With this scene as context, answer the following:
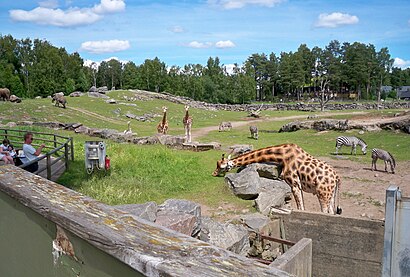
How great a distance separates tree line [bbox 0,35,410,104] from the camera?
56.0 metres

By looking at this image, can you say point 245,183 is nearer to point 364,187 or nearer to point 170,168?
point 170,168

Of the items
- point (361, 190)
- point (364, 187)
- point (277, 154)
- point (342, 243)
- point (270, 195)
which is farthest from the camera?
point (364, 187)

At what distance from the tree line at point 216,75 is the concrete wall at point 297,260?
168 feet

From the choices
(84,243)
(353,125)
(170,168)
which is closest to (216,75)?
(353,125)

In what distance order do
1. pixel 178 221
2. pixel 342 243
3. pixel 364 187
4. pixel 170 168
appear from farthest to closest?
pixel 170 168
pixel 364 187
pixel 342 243
pixel 178 221

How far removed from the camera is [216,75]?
7575cm

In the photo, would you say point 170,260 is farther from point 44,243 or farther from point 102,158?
point 102,158

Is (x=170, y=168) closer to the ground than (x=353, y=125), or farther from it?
closer to the ground

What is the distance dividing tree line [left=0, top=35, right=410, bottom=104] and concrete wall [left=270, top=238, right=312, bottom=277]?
5126cm

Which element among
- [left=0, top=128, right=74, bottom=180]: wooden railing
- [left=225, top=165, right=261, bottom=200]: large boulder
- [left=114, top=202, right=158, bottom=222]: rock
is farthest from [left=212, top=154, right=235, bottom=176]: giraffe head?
[left=114, top=202, right=158, bottom=222]: rock

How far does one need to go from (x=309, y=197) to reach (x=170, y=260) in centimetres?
1035

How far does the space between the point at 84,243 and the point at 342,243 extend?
7.22 metres

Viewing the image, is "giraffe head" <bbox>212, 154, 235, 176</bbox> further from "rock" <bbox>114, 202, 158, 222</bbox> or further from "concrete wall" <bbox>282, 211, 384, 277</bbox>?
"rock" <bbox>114, 202, 158, 222</bbox>

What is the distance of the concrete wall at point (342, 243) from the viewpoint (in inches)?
309
